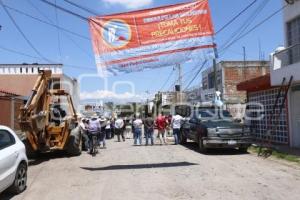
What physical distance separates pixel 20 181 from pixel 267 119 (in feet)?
49.2

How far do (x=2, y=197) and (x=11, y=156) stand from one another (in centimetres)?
94

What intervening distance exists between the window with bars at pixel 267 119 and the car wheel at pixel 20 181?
499 inches

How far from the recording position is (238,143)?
17578mm

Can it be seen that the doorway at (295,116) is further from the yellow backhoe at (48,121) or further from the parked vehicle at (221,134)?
the yellow backhoe at (48,121)

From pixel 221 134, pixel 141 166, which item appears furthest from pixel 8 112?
pixel 141 166

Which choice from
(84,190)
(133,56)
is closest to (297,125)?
(133,56)

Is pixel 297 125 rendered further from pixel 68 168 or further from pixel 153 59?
pixel 68 168

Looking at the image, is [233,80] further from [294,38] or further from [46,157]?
[46,157]

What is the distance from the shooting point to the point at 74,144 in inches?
693

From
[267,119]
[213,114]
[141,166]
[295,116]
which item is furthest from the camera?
[267,119]

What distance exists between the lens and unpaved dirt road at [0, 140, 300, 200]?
948cm

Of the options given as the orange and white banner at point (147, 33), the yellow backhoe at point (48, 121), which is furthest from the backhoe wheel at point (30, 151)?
the orange and white banner at point (147, 33)

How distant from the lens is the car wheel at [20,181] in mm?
9695

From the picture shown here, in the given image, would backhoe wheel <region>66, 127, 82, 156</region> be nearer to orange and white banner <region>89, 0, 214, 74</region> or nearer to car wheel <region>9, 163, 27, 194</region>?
orange and white banner <region>89, 0, 214, 74</region>
